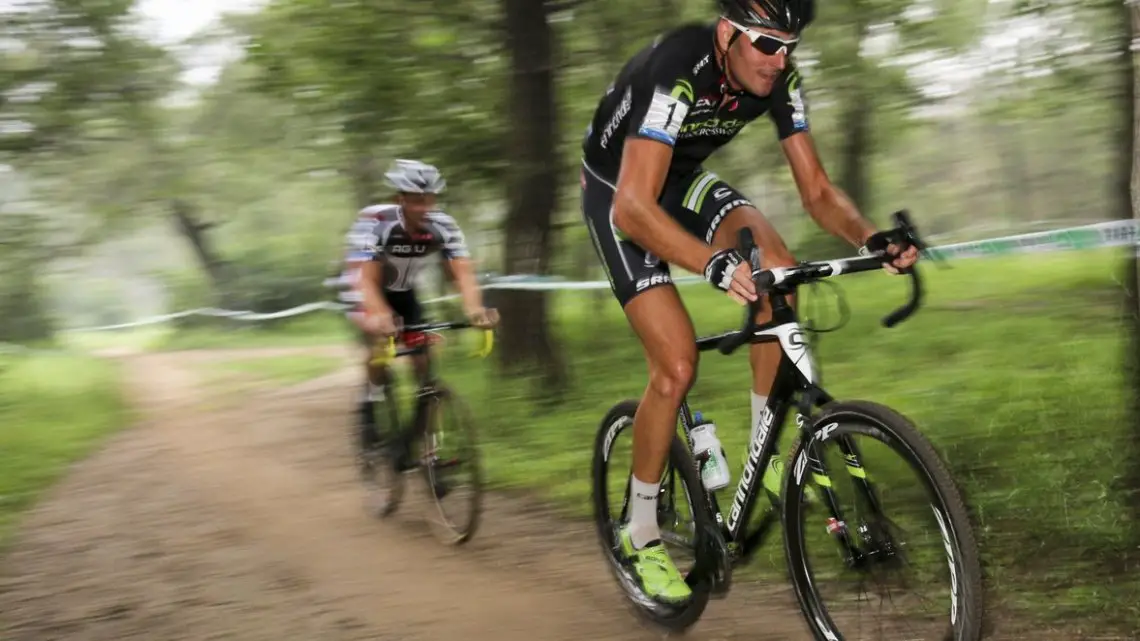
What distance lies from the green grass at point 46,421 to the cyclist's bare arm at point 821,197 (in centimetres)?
586

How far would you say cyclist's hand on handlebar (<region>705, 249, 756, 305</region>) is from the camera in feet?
9.45

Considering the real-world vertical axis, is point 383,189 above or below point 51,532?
below

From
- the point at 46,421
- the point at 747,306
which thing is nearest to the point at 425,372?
the point at 747,306

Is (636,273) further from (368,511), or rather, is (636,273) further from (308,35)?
(308,35)

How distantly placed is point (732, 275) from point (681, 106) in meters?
0.74

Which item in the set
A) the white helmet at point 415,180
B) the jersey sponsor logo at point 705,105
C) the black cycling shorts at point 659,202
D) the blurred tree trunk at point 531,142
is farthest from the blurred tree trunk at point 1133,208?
the blurred tree trunk at point 531,142

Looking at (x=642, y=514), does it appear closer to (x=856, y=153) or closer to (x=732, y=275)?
(x=732, y=275)

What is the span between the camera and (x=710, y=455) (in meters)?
3.82

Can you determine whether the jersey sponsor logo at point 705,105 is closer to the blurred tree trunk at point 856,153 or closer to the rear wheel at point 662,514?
the rear wheel at point 662,514

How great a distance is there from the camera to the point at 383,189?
22297mm

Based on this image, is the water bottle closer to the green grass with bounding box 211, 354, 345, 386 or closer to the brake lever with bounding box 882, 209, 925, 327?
the brake lever with bounding box 882, 209, 925, 327

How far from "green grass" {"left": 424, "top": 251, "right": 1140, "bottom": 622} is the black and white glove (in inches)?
29.2

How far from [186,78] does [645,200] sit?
20.0m

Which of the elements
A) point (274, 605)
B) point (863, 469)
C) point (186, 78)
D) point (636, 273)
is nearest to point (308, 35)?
point (274, 605)
